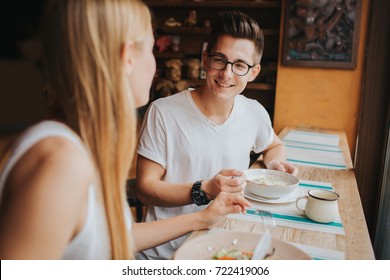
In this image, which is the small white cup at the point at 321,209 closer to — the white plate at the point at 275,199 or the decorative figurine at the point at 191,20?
the white plate at the point at 275,199

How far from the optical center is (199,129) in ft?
5.46

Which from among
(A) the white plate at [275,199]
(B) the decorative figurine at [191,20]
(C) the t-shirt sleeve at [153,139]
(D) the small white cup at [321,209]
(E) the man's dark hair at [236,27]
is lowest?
(A) the white plate at [275,199]

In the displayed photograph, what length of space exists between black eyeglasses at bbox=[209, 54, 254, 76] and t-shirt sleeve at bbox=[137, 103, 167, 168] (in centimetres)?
31

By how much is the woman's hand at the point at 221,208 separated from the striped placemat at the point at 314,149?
87 cm

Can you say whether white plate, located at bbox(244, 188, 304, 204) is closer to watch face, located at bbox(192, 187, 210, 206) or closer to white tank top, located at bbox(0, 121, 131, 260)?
watch face, located at bbox(192, 187, 210, 206)

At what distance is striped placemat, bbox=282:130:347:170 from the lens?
2.00m

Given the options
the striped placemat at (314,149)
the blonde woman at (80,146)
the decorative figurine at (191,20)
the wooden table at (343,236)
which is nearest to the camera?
the blonde woman at (80,146)

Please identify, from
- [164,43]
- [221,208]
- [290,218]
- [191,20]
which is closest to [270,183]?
[290,218]

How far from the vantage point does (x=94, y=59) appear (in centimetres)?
76

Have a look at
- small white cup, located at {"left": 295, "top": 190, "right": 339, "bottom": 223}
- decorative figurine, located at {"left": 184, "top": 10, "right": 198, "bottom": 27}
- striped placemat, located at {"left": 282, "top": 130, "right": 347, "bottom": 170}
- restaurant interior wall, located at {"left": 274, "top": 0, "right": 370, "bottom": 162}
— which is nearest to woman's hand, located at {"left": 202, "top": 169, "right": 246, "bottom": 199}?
small white cup, located at {"left": 295, "top": 190, "right": 339, "bottom": 223}

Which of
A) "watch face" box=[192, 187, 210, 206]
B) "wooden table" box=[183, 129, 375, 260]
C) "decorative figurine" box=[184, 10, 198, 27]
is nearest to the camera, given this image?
"wooden table" box=[183, 129, 375, 260]

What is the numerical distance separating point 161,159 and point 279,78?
1968 millimetres

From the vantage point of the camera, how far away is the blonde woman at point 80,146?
2.20 ft

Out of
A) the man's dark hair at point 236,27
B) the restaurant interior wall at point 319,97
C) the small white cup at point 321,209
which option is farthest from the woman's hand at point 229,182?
the restaurant interior wall at point 319,97
